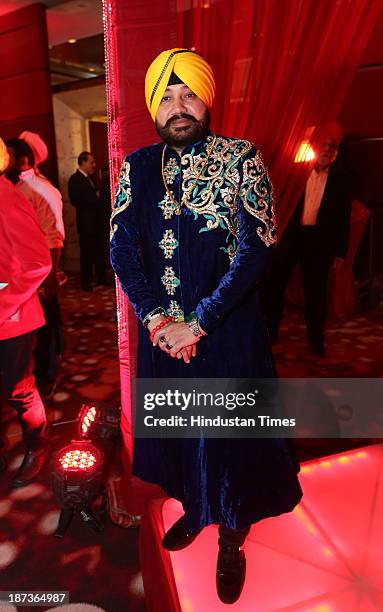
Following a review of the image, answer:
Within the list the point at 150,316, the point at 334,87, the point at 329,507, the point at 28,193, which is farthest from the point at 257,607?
the point at 28,193

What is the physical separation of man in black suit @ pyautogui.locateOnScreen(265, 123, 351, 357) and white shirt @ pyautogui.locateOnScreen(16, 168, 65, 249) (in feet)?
5.18

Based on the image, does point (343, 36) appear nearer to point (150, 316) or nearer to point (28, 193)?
point (150, 316)

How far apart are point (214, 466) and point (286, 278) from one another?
2.46 metres

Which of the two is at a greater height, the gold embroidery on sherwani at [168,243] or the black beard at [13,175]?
the gold embroidery on sherwani at [168,243]

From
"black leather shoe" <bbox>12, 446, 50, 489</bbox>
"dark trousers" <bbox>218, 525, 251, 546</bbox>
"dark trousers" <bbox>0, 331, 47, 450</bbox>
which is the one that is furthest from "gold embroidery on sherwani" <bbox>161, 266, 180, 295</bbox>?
"black leather shoe" <bbox>12, 446, 50, 489</bbox>

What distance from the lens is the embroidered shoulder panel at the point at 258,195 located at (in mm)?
1307

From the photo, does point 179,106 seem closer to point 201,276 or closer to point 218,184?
point 218,184

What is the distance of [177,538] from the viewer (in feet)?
5.29

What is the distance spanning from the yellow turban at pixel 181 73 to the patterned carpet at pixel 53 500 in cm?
157

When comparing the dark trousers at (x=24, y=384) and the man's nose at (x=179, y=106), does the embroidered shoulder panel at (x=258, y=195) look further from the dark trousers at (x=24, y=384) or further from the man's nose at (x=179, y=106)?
the dark trousers at (x=24, y=384)

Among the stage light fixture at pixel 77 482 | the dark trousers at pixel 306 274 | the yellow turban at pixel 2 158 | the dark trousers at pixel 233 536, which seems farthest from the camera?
the dark trousers at pixel 306 274

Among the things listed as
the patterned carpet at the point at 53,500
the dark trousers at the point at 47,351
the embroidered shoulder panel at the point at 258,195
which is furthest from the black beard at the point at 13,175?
the embroidered shoulder panel at the point at 258,195

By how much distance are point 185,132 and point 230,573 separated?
127 centimetres

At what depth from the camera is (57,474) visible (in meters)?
1.91
